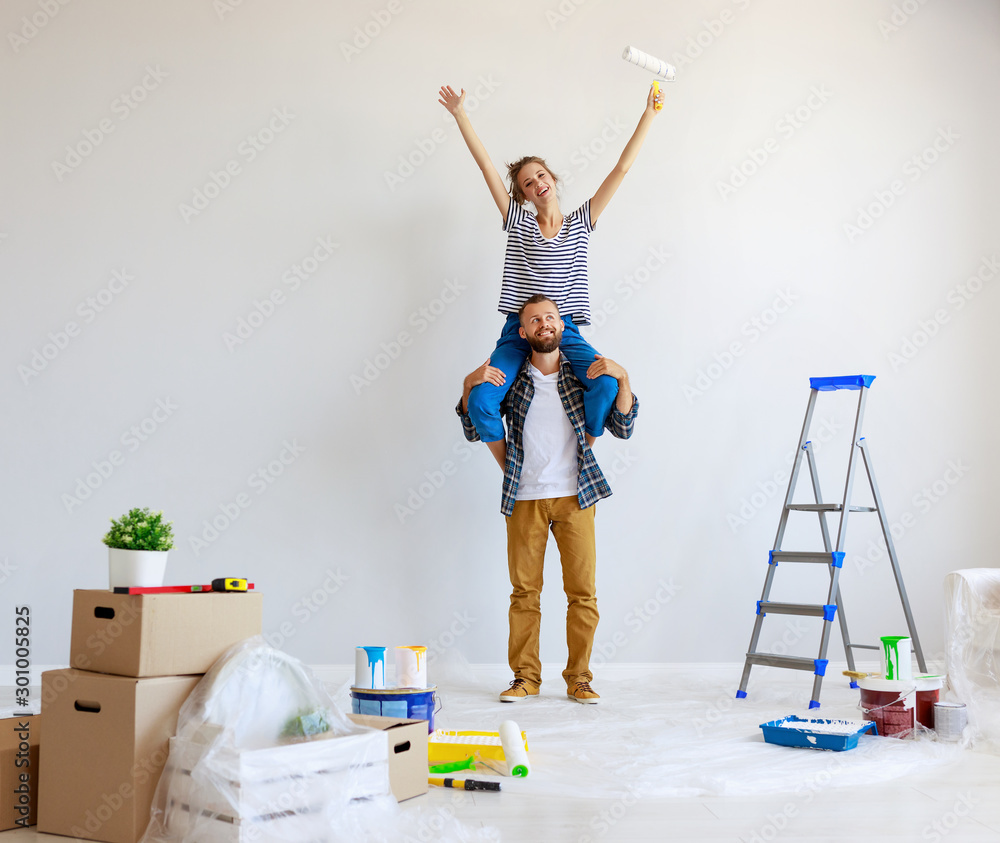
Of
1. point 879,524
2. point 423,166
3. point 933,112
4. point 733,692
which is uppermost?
point 933,112

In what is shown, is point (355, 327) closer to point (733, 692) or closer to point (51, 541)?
point (51, 541)

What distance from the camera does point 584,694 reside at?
2920 millimetres

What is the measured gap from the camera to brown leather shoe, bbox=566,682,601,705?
2912 millimetres

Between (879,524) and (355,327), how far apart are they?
229 centimetres

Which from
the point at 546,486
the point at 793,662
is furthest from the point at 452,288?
the point at 793,662

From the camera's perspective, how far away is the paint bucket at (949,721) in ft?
7.55

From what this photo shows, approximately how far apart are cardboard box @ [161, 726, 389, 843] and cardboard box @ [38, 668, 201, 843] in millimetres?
46

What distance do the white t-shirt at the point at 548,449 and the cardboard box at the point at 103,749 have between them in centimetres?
165

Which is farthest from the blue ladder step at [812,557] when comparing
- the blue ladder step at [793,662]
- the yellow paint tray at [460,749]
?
the yellow paint tray at [460,749]

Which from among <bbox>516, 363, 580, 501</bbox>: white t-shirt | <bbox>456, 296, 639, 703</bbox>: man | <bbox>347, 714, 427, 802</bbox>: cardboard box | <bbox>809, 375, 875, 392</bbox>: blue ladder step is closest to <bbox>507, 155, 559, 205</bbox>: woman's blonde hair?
<bbox>456, 296, 639, 703</bbox>: man

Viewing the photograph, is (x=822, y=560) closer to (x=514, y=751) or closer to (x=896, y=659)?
(x=896, y=659)

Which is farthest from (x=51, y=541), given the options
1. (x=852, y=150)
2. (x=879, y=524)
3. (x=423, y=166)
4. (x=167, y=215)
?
(x=852, y=150)

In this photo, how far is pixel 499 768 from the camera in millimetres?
1938

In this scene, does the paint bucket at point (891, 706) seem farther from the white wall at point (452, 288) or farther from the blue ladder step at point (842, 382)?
the blue ladder step at point (842, 382)
